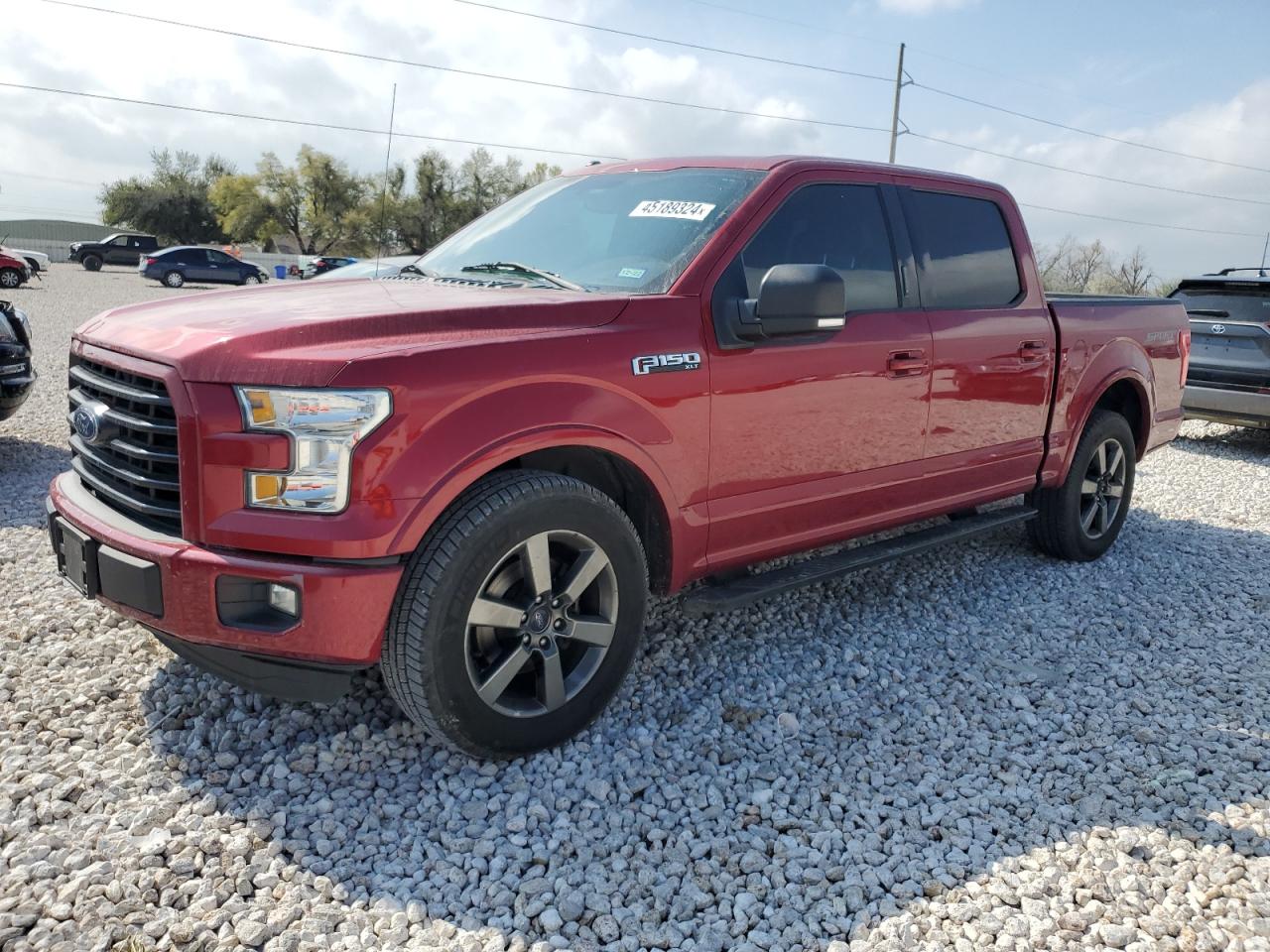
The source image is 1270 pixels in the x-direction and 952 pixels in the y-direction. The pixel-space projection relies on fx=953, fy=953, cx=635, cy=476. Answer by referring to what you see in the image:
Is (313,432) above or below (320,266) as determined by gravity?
below

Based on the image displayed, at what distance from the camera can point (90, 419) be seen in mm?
2984

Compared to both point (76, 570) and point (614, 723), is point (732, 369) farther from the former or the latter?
point (76, 570)

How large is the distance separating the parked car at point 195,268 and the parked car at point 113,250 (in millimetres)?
7209

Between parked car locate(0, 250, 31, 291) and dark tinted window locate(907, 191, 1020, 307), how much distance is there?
26.8 metres

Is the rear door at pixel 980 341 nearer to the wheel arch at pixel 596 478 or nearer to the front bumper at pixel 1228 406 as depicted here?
the wheel arch at pixel 596 478

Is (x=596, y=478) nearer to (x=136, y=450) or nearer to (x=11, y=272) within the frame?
(x=136, y=450)

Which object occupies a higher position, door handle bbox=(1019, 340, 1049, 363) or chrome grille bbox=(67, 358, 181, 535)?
door handle bbox=(1019, 340, 1049, 363)

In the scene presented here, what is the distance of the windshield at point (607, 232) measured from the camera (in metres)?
3.46

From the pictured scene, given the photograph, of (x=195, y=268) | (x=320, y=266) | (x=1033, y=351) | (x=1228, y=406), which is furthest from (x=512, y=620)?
(x=195, y=268)

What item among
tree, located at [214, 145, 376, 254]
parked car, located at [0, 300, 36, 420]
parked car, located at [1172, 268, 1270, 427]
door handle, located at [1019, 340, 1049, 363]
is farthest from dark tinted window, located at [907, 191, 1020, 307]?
tree, located at [214, 145, 376, 254]

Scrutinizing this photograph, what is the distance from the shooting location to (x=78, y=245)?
40656 mm

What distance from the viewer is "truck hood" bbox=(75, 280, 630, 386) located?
2562 millimetres

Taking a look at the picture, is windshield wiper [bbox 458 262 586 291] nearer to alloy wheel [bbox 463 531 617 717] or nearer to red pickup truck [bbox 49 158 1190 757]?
red pickup truck [bbox 49 158 1190 757]

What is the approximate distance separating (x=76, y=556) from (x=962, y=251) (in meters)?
3.88
